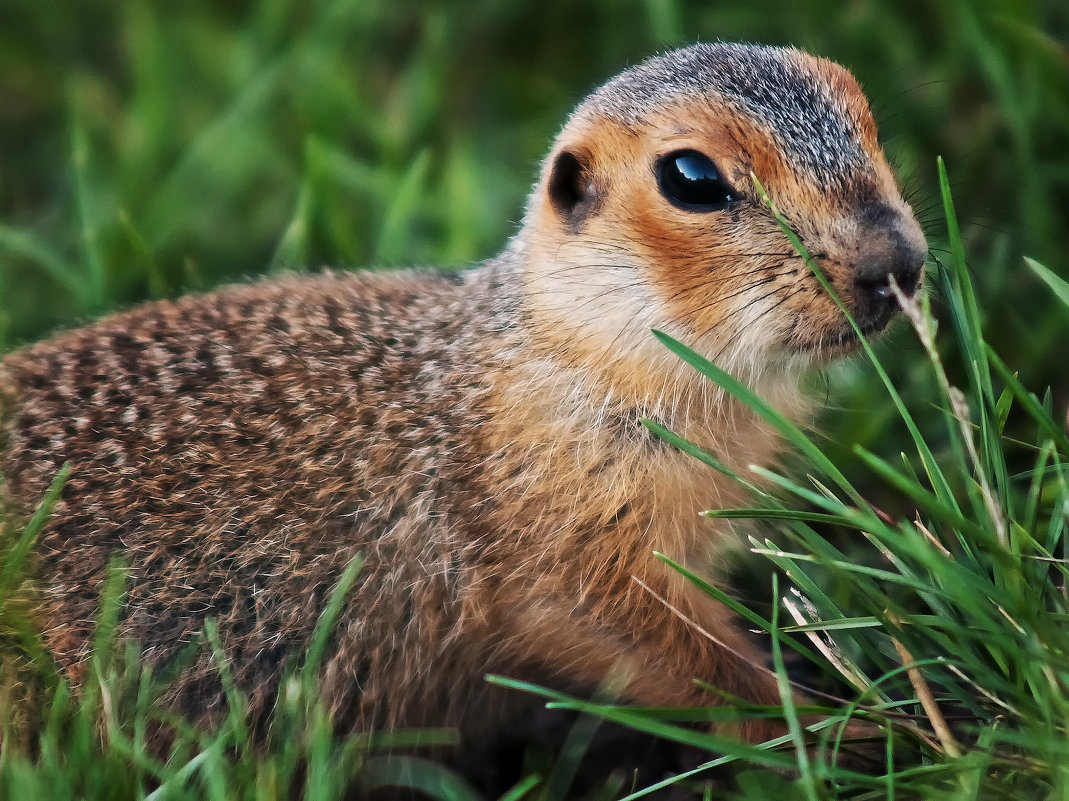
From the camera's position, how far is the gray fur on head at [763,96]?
296 centimetres

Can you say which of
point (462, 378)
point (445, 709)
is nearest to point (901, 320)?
point (462, 378)

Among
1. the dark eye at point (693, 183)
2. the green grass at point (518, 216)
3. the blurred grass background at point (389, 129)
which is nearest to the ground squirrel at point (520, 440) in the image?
the dark eye at point (693, 183)

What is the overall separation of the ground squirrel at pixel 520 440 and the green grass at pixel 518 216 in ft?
0.62

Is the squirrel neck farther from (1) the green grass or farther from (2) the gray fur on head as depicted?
(2) the gray fur on head

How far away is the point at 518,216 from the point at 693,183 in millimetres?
2037

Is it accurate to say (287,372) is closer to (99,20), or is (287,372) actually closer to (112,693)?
(112,693)

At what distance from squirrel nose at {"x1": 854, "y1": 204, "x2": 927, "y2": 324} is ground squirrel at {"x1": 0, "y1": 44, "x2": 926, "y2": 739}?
11mm

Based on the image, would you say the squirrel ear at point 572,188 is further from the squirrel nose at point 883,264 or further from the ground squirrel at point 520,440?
the squirrel nose at point 883,264

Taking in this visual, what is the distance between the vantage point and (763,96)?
3055 millimetres

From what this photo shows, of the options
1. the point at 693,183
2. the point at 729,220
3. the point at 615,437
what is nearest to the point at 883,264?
the point at 729,220

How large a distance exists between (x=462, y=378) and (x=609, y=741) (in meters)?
1.12

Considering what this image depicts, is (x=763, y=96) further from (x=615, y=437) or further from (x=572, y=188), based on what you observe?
(x=615, y=437)

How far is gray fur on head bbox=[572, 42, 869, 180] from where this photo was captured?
2957 millimetres

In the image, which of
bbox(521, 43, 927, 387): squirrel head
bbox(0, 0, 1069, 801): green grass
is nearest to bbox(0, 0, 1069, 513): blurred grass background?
bbox(0, 0, 1069, 801): green grass
